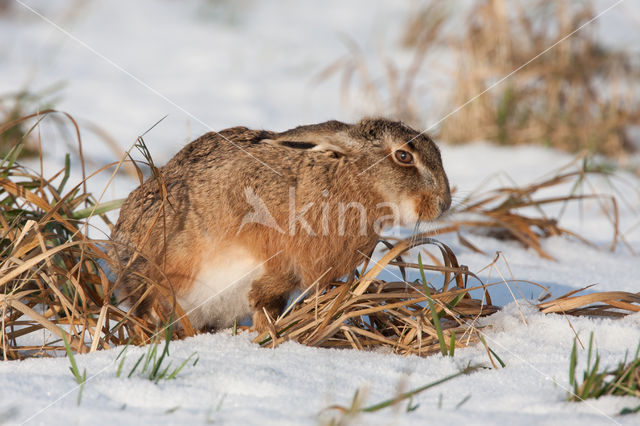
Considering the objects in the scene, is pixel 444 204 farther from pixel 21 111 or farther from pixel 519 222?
pixel 21 111

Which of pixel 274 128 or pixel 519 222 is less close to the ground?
pixel 274 128

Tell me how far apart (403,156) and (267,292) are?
88cm

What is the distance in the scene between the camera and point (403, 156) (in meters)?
3.21

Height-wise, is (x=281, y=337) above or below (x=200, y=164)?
below

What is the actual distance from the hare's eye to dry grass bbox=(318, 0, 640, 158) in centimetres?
410

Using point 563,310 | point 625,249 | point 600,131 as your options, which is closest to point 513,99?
point 600,131

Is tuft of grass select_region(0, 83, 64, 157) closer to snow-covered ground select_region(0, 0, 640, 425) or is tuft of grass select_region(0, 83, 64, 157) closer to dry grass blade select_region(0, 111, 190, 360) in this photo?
snow-covered ground select_region(0, 0, 640, 425)

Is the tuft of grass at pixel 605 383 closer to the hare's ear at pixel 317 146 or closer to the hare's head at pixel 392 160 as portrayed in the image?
the hare's head at pixel 392 160

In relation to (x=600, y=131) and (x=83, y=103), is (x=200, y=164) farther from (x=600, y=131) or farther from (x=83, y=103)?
(x=600, y=131)

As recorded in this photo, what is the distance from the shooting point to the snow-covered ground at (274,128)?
6.72ft

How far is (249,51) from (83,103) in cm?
299

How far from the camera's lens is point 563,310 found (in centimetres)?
288

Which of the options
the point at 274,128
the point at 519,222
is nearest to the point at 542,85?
the point at 274,128

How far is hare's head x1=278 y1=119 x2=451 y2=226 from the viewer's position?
3117 mm
